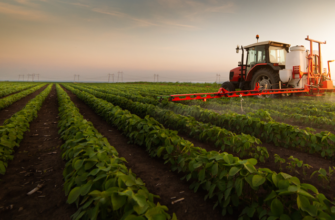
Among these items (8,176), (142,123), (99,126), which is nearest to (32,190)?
(8,176)

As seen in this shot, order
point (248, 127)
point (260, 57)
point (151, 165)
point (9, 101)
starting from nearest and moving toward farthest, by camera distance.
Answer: point (151, 165) → point (248, 127) → point (260, 57) → point (9, 101)

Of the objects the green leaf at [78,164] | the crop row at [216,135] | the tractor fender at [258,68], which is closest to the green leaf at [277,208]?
the crop row at [216,135]

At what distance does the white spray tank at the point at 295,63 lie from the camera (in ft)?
28.8

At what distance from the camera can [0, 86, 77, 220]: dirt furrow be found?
8.00 ft

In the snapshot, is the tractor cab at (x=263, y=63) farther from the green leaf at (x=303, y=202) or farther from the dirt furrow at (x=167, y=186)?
the green leaf at (x=303, y=202)

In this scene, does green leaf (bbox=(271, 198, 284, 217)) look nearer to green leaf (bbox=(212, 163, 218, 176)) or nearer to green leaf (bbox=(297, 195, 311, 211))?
green leaf (bbox=(297, 195, 311, 211))

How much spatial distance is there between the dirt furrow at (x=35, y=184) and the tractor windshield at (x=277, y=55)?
1024 cm

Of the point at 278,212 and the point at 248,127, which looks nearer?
the point at 278,212

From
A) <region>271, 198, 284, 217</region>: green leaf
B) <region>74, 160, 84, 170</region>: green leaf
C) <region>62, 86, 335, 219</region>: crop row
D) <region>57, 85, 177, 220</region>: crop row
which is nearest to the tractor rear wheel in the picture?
<region>62, 86, 335, 219</region>: crop row

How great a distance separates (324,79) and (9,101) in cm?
1764

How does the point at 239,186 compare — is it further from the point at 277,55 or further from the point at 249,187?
the point at 277,55

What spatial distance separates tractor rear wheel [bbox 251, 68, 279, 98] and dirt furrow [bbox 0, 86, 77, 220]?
941 centimetres

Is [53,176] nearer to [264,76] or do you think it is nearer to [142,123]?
[142,123]

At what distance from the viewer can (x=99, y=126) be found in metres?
6.85
